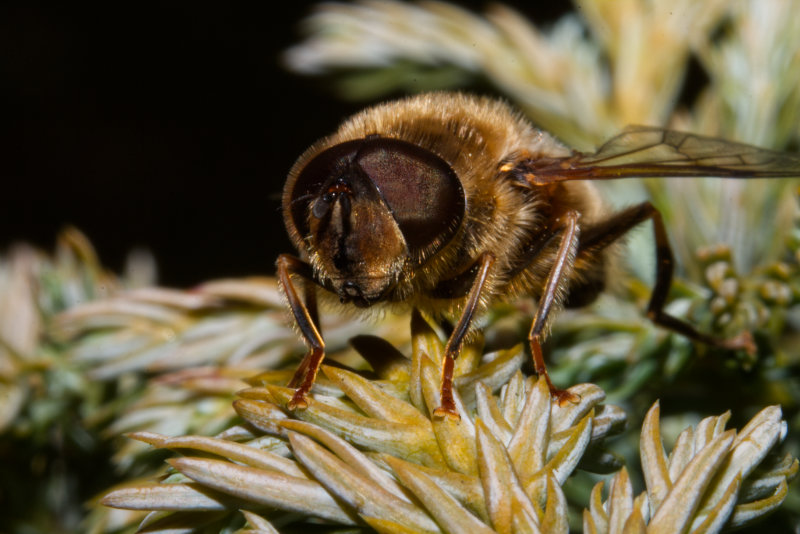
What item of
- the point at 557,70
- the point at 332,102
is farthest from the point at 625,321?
the point at 332,102

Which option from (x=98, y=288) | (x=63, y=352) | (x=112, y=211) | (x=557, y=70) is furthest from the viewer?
(x=112, y=211)

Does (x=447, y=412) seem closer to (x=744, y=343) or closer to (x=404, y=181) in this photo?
(x=404, y=181)

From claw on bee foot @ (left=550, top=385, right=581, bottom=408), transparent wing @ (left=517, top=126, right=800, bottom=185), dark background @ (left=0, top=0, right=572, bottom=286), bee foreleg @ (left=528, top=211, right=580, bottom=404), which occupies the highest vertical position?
dark background @ (left=0, top=0, right=572, bottom=286)

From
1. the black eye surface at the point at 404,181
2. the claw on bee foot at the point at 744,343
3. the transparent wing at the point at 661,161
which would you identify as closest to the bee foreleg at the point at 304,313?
the black eye surface at the point at 404,181

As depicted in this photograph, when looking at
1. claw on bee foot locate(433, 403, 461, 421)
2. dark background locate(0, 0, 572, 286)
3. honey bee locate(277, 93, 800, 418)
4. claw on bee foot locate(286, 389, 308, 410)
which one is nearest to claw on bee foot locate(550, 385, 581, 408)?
honey bee locate(277, 93, 800, 418)

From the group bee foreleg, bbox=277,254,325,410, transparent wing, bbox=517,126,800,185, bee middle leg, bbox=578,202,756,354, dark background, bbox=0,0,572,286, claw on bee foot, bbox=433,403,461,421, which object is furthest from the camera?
dark background, bbox=0,0,572,286

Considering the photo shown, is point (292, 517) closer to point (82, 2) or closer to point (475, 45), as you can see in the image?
point (475, 45)

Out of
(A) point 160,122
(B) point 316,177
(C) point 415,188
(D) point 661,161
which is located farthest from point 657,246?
(A) point 160,122

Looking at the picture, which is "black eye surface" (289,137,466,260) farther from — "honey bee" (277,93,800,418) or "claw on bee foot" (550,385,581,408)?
"claw on bee foot" (550,385,581,408)
